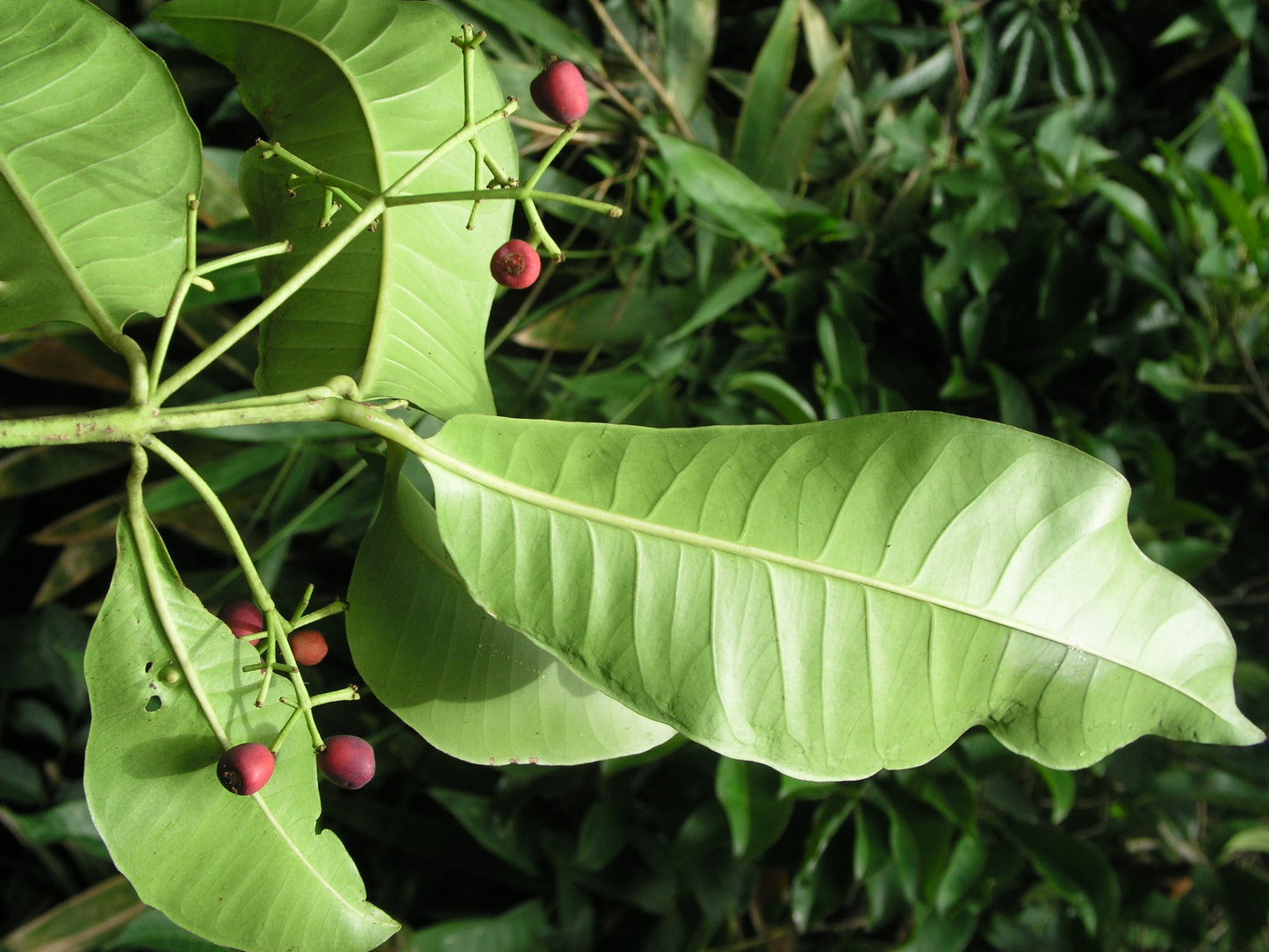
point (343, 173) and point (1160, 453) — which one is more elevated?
point (343, 173)

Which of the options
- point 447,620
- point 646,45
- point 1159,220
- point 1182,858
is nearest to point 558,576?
point 447,620

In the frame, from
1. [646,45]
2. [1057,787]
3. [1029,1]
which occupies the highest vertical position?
[1029,1]

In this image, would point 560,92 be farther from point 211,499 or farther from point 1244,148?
point 1244,148

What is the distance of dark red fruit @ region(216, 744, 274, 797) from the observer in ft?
1.22

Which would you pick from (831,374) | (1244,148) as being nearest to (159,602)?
(831,374)

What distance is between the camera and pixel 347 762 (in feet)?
1.43

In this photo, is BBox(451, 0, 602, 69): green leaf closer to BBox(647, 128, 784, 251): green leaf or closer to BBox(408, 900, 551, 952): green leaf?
BBox(647, 128, 784, 251): green leaf

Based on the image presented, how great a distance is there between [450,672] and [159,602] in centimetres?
14

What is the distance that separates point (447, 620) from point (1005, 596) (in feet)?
0.88

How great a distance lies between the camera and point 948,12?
3.83ft

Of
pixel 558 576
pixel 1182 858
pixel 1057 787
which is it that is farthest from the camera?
pixel 1182 858

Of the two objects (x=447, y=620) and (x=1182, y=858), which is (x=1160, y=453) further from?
(x=447, y=620)

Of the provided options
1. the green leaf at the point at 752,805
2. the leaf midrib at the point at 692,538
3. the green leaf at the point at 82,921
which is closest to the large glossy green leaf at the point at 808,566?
the leaf midrib at the point at 692,538

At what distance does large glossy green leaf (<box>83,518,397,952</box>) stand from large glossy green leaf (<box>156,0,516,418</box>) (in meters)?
0.14
